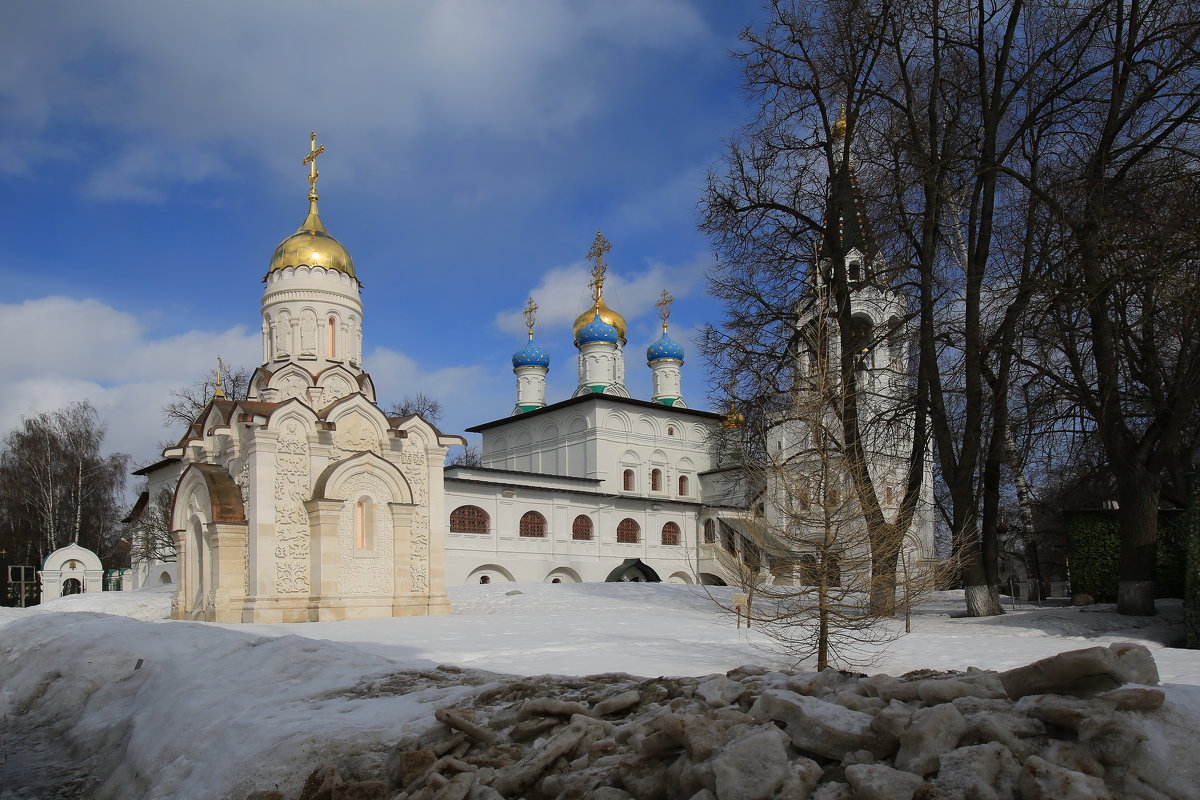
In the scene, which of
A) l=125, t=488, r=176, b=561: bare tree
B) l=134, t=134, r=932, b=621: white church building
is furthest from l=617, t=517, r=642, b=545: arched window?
l=125, t=488, r=176, b=561: bare tree

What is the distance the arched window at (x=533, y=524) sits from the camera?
115 ft

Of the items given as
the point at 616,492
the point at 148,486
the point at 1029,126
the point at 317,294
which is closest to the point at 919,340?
the point at 1029,126

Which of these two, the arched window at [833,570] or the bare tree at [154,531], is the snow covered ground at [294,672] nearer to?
the arched window at [833,570]

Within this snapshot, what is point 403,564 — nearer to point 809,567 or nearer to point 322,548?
point 322,548

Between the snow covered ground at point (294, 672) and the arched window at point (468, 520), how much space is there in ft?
56.8

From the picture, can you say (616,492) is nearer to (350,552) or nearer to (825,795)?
(350,552)

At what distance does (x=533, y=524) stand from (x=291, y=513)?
18.3 metres

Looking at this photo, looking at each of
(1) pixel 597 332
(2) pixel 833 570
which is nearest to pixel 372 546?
(2) pixel 833 570

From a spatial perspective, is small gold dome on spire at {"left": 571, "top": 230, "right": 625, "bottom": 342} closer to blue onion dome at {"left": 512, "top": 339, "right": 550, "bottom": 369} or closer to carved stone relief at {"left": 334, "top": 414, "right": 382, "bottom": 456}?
blue onion dome at {"left": 512, "top": 339, "right": 550, "bottom": 369}

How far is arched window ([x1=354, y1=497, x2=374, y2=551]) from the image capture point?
1809cm

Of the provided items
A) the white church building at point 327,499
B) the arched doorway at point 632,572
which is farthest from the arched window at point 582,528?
the arched doorway at point 632,572

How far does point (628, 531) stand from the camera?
127ft

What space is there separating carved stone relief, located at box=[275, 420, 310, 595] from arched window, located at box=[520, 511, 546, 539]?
1760 cm

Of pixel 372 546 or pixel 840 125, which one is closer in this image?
pixel 840 125
